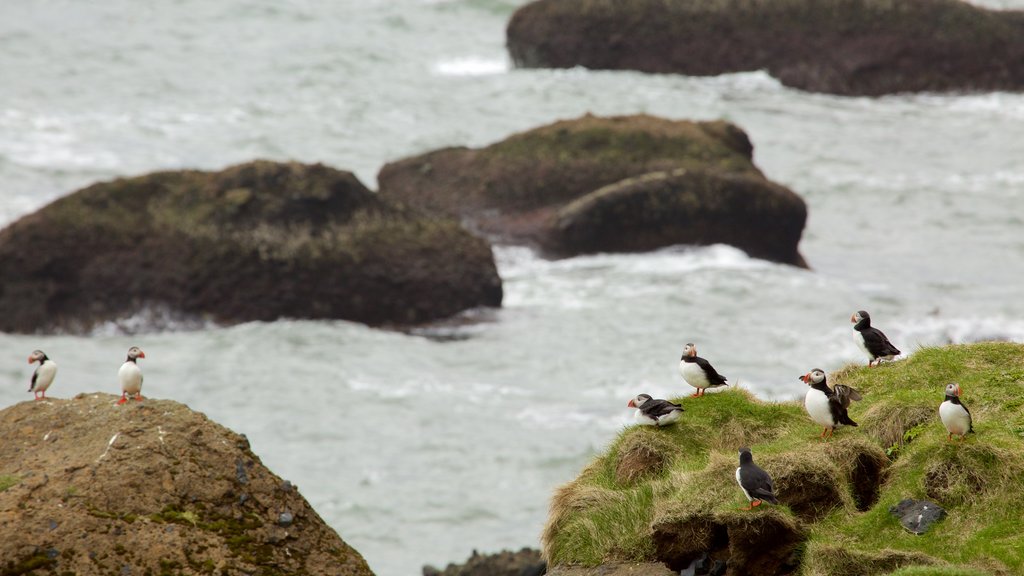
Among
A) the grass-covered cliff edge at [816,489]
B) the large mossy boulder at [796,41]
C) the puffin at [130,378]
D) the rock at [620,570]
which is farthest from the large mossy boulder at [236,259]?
the large mossy boulder at [796,41]

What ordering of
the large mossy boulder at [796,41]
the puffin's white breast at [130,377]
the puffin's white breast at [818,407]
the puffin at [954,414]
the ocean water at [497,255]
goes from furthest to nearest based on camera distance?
the large mossy boulder at [796,41]
the ocean water at [497,255]
the puffin's white breast at [130,377]
the puffin's white breast at [818,407]
the puffin at [954,414]

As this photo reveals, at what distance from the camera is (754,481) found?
12.3m

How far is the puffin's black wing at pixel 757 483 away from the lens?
12.3 m

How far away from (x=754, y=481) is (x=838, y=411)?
2034mm

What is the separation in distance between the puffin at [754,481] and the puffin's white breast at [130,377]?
707 centimetres

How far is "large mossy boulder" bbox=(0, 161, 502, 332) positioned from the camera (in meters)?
32.1

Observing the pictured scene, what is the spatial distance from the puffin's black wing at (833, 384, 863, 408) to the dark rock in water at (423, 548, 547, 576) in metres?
6.03

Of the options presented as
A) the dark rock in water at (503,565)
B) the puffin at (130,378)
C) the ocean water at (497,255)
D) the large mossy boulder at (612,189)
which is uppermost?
the puffin at (130,378)

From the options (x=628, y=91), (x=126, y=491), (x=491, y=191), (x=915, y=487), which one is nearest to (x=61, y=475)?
(x=126, y=491)

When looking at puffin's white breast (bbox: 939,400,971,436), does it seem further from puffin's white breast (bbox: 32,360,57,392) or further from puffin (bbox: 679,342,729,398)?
puffin's white breast (bbox: 32,360,57,392)

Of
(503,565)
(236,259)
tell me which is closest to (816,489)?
(503,565)

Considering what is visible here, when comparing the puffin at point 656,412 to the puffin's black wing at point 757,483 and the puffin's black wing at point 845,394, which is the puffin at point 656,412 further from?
the puffin's black wing at point 757,483

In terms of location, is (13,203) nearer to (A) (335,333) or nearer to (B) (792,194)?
(A) (335,333)

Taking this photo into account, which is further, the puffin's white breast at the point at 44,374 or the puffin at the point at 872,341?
the puffin's white breast at the point at 44,374
